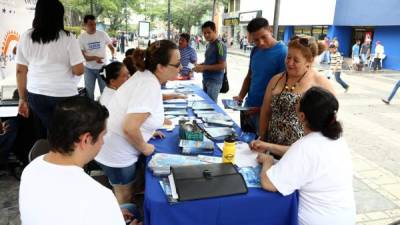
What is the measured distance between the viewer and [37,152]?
5.56ft

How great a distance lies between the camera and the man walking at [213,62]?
4.06m

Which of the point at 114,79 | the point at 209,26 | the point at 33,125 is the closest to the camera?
the point at 114,79

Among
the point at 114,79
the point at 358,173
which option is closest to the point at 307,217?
the point at 114,79

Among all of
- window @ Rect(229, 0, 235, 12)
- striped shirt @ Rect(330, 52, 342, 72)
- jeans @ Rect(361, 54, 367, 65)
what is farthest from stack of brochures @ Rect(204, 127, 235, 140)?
window @ Rect(229, 0, 235, 12)

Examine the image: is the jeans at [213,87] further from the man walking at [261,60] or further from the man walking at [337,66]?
the man walking at [337,66]

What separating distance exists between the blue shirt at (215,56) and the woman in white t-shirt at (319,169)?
261 centimetres

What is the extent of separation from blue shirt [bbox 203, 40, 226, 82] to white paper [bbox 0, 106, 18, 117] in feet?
7.38

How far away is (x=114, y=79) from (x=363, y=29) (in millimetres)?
17204

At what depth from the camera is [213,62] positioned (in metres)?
4.12

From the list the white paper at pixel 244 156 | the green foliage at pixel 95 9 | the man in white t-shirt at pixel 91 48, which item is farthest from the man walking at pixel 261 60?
the green foliage at pixel 95 9

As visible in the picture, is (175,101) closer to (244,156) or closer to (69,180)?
(244,156)

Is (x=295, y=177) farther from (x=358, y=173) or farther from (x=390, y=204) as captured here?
(x=358, y=173)

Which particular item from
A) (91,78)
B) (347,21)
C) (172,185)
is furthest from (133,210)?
(347,21)

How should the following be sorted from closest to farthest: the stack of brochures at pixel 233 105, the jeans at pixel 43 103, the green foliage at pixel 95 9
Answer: the jeans at pixel 43 103, the stack of brochures at pixel 233 105, the green foliage at pixel 95 9
